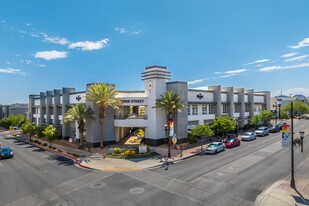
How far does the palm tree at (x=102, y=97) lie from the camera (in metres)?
34.4

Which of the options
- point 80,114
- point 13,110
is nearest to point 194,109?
point 80,114

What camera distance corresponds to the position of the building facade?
37844 millimetres

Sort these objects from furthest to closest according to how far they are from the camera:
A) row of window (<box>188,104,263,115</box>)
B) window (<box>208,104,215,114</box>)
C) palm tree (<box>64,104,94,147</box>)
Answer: window (<box>208,104,215,114</box>) < row of window (<box>188,104,263,115</box>) < palm tree (<box>64,104,94,147</box>)

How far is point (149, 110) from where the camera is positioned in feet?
125

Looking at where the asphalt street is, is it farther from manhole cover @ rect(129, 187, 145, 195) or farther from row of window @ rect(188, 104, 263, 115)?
row of window @ rect(188, 104, 263, 115)

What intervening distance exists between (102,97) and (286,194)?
2674cm

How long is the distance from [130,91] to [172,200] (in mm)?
26755

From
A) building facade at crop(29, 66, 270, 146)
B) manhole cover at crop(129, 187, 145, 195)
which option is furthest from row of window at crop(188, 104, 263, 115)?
manhole cover at crop(129, 187, 145, 195)

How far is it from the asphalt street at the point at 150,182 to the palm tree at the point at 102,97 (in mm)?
9346

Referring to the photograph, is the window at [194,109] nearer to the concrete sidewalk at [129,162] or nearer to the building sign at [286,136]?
the concrete sidewalk at [129,162]

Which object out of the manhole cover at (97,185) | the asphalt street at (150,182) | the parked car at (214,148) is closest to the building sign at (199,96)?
the parked car at (214,148)

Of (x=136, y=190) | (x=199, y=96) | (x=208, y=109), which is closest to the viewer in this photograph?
(x=136, y=190)

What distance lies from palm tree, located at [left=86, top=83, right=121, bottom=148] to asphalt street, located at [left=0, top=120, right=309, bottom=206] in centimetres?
935

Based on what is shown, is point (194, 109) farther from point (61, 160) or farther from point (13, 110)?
point (13, 110)
